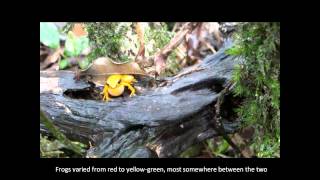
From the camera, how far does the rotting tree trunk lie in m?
1.99

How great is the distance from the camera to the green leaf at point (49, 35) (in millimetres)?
2479

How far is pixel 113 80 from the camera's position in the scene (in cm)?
200

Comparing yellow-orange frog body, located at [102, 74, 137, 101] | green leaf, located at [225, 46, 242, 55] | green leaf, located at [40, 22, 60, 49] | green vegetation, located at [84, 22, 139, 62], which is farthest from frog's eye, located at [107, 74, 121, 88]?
green leaf, located at [40, 22, 60, 49]

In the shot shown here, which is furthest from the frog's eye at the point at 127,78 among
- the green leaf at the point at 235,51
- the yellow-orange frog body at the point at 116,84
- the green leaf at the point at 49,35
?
the green leaf at the point at 49,35

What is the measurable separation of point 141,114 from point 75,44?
64 cm

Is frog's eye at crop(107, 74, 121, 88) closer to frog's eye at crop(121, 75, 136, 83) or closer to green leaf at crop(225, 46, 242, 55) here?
frog's eye at crop(121, 75, 136, 83)

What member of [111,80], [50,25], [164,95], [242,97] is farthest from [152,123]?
[50,25]

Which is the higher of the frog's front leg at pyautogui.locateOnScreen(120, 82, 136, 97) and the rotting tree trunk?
the frog's front leg at pyautogui.locateOnScreen(120, 82, 136, 97)

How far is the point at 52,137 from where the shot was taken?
1.95m

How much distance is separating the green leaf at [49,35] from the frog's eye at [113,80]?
2.18ft

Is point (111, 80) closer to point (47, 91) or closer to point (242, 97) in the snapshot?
point (47, 91)

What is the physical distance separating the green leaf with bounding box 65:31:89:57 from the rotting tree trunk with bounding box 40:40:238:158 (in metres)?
0.25
